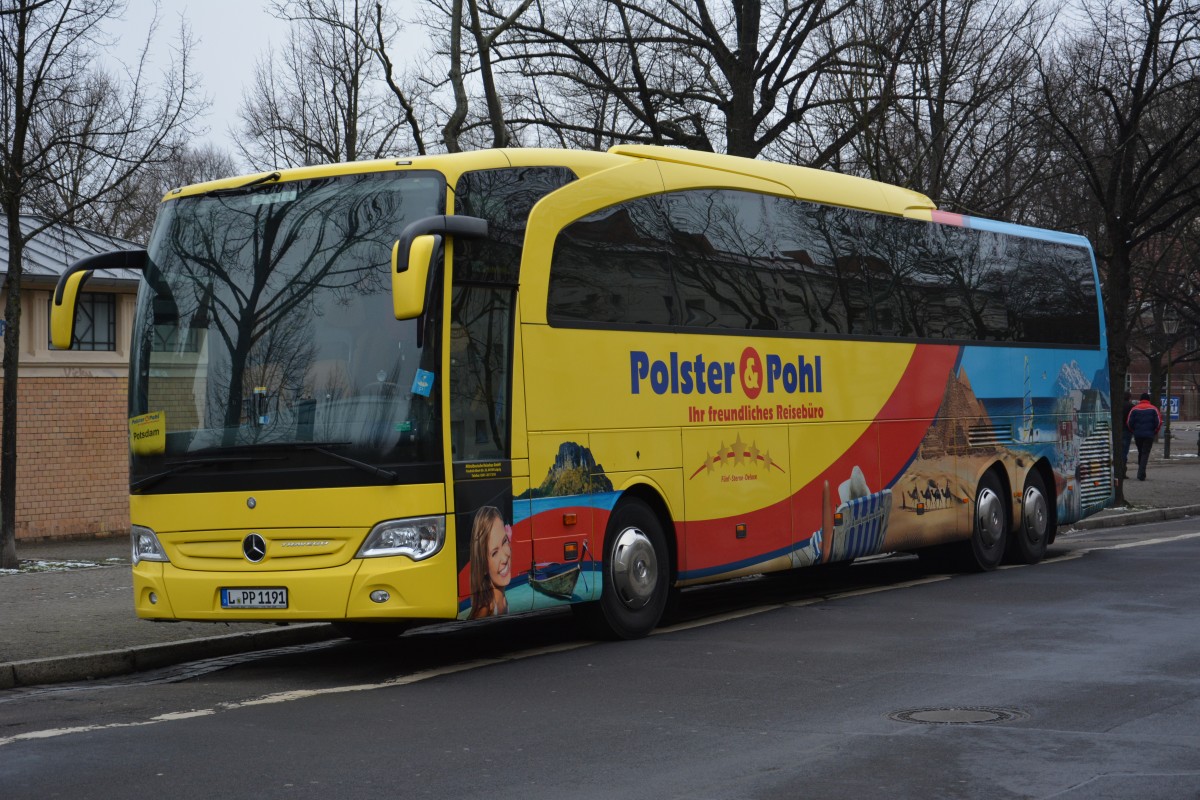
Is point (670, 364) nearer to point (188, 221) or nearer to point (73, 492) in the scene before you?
point (188, 221)

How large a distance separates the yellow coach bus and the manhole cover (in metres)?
3.20

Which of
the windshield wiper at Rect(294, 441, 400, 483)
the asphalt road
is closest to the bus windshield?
the windshield wiper at Rect(294, 441, 400, 483)

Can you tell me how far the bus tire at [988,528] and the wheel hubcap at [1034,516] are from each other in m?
0.46

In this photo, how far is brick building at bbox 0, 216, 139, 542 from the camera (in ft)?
78.1

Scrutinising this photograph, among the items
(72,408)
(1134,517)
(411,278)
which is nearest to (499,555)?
(411,278)

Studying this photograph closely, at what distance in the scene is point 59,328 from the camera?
1104 centimetres

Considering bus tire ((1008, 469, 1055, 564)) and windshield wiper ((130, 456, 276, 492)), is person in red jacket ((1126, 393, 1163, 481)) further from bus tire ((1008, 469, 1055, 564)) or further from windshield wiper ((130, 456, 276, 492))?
windshield wiper ((130, 456, 276, 492))

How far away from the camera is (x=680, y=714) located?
838 cm

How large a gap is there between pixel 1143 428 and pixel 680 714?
2936cm

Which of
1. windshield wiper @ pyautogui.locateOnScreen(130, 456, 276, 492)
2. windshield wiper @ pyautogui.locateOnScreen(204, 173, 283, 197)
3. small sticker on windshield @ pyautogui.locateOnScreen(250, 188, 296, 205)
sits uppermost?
windshield wiper @ pyautogui.locateOnScreen(204, 173, 283, 197)

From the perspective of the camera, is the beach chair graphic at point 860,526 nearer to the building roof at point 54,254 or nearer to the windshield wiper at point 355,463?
the windshield wiper at point 355,463

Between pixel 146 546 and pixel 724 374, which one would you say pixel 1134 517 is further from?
pixel 146 546

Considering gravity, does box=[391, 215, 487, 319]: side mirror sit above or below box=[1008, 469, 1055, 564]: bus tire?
above

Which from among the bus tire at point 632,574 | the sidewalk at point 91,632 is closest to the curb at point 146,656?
the sidewalk at point 91,632
